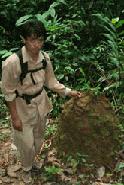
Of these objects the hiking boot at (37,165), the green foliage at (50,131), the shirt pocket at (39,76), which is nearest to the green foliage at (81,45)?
the green foliage at (50,131)

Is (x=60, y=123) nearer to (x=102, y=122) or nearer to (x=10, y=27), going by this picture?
(x=102, y=122)

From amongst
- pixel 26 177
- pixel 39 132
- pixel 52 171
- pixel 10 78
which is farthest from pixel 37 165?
pixel 10 78

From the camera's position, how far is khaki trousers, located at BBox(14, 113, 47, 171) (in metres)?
4.59

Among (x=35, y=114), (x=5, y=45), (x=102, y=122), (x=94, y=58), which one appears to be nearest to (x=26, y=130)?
(x=35, y=114)

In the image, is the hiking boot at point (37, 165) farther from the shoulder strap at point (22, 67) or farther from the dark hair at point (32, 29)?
the dark hair at point (32, 29)

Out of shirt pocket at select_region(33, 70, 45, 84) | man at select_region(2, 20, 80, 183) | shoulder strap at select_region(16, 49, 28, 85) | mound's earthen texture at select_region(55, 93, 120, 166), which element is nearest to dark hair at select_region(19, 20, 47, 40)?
man at select_region(2, 20, 80, 183)

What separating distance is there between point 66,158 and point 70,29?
91.9 inches

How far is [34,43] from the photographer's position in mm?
4012

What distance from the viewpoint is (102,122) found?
16.4 ft

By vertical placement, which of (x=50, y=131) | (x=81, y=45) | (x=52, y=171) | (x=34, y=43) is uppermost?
(x=34, y=43)

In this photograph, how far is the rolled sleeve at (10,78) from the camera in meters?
4.07

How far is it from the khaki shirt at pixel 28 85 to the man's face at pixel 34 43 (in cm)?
12

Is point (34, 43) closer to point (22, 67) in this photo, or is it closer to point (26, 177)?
point (22, 67)

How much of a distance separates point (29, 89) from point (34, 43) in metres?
0.60
